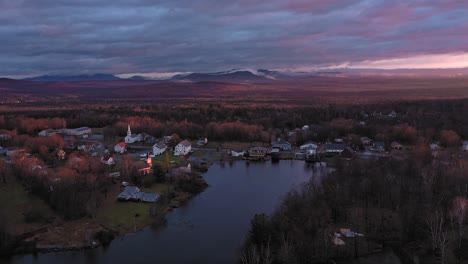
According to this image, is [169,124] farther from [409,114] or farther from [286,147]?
[409,114]

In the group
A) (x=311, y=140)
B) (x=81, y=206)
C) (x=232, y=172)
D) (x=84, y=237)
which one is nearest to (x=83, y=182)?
(x=81, y=206)

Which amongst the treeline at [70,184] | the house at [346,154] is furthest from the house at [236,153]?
the treeline at [70,184]

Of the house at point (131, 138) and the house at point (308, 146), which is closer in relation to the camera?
the house at point (308, 146)

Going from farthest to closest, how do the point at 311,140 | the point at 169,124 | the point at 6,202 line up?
the point at 169,124 < the point at 311,140 < the point at 6,202

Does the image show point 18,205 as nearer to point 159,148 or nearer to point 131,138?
point 159,148

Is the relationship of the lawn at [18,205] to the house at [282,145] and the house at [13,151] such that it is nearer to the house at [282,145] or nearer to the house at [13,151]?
the house at [13,151]

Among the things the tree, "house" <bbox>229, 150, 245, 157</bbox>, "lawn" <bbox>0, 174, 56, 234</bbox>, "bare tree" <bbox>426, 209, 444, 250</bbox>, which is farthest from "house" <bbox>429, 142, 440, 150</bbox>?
"lawn" <bbox>0, 174, 56, 234</bbox>
